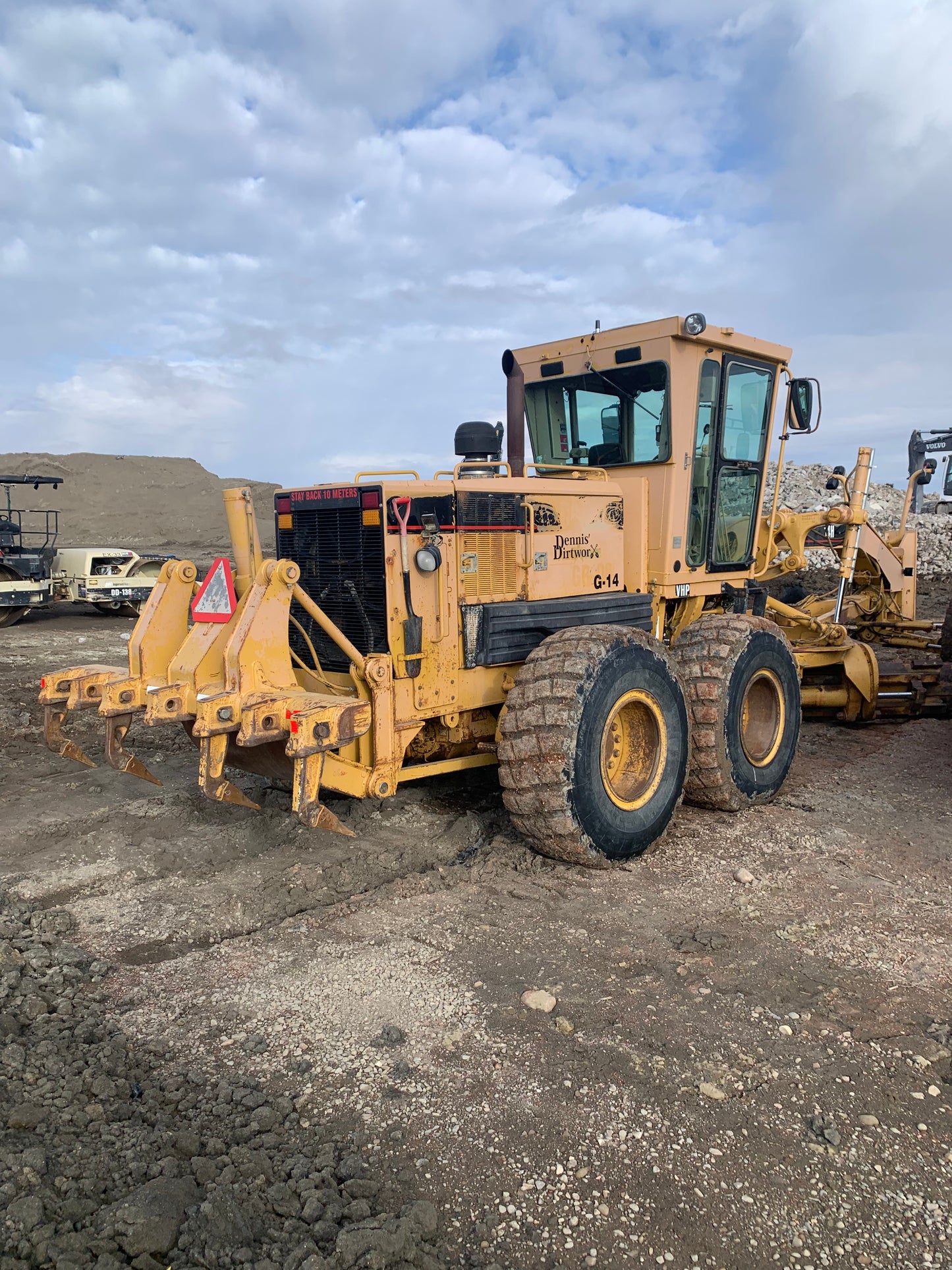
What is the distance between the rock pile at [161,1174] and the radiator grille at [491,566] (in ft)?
9.27

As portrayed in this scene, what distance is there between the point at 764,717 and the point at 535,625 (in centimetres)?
211

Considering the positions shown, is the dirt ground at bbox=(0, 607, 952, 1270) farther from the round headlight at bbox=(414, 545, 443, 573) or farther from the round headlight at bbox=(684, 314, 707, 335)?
the round headlight at bbox=(684, 314, 707, 335)

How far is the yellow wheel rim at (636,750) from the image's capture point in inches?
205

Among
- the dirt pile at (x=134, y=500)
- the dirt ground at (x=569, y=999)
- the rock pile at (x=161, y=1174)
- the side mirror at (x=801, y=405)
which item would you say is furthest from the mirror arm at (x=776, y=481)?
the dirt pile at (x=134, y=500)

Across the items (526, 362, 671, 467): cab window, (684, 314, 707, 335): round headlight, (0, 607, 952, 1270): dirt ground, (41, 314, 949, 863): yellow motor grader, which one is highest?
(684, 314, 707, 335): round headlight

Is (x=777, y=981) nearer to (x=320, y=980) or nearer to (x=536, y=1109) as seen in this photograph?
(x=536, y=1109)

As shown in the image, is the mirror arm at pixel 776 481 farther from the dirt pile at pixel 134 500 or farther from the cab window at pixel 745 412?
the dirt pile at pixel 134 500

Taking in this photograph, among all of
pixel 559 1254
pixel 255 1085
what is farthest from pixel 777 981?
pixel 255 1085

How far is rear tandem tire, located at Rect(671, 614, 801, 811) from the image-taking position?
5785 mm

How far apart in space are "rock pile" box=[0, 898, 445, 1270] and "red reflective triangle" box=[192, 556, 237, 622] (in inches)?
78.6

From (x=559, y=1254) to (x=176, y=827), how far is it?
3.76m

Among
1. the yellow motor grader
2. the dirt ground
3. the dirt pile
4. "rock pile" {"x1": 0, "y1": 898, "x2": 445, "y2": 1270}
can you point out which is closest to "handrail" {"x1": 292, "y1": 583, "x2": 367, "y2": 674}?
the yellow motor grader

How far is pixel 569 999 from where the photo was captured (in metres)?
3.67

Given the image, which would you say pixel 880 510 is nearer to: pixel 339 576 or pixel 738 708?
pixel 738 708
